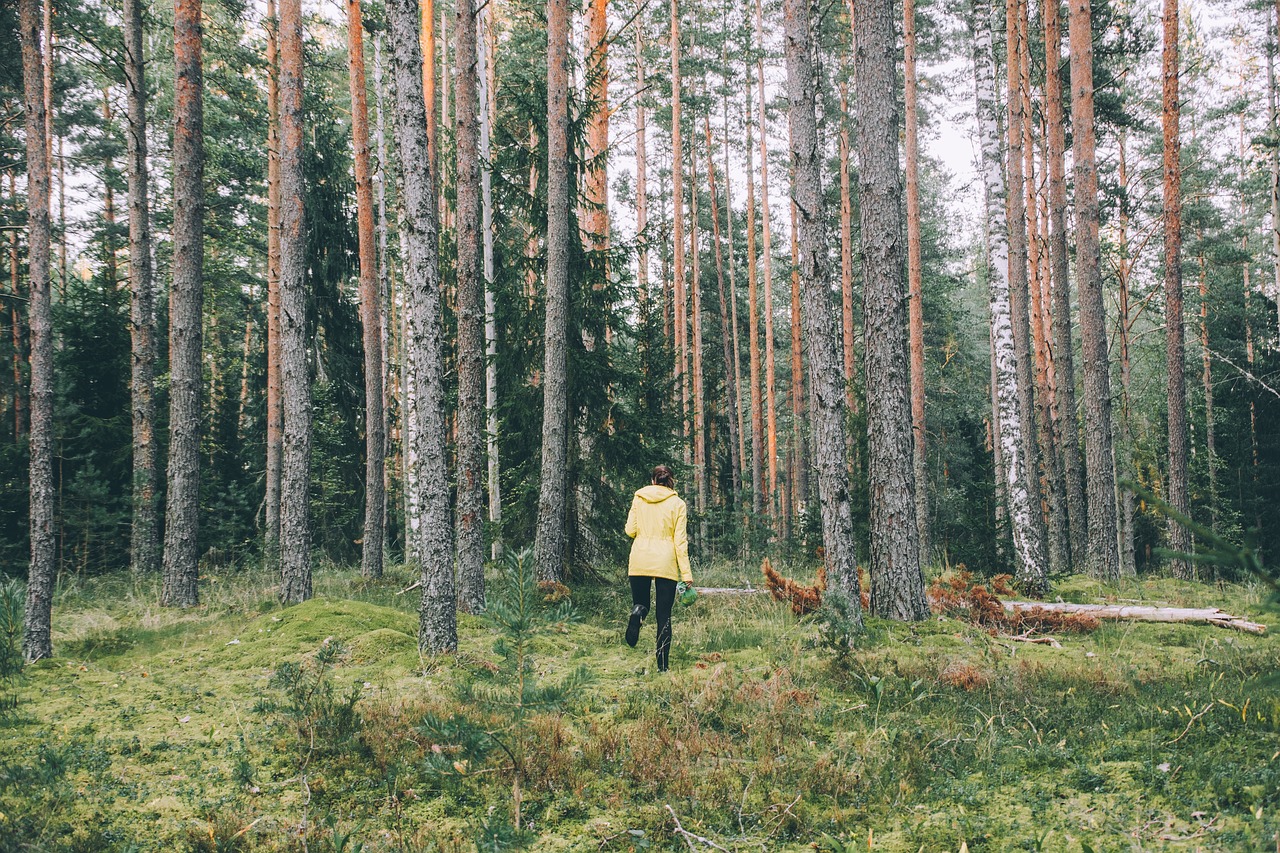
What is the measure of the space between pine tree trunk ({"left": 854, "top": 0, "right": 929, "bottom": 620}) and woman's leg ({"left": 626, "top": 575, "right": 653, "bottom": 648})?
2.88m

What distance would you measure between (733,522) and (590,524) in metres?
9.46

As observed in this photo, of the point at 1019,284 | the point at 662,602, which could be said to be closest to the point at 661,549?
the point at 662,602

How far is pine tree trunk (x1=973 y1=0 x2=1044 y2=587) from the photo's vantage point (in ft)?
38.9

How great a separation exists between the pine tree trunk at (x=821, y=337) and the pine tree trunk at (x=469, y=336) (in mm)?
4176

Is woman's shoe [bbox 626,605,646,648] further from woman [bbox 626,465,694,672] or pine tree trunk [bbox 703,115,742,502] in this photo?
pine tree trunk [bbox 703,115,742,502]

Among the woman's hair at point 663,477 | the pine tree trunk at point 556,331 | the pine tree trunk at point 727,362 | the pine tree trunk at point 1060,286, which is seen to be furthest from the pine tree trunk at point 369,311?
the pine tree trunk at point 727,362

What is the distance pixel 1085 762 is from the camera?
4.39 m

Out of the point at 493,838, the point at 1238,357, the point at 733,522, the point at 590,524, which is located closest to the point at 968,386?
the point at 1238,357

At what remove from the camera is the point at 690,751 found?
477 centimetres

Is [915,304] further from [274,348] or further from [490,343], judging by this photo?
[274,348]

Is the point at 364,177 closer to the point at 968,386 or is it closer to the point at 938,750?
the point at 938,750

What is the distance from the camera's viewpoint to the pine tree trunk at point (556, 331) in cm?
1048

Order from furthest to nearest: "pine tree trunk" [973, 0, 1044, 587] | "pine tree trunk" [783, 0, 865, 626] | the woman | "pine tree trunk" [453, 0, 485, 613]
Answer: "pine tree trunk" [973, 0, 1044, 587] < "pine tree trunk" [453, 0, 485, 613] < "pine tree trunk" [783, 0, 865, 626] < the woman

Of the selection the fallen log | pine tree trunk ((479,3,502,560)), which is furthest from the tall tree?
the fallen log
